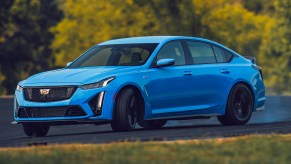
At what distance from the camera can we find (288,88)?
7975cm

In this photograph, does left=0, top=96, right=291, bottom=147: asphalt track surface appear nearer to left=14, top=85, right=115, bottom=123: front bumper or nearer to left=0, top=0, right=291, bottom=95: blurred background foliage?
left=14, top=85, right=115, bottom=123: front bumper

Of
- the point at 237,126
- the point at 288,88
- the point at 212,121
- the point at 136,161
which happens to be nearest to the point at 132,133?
the point at 237,126

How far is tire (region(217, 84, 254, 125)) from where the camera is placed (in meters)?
16.3

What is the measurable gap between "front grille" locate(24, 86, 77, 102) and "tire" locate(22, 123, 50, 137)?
0.57 metres

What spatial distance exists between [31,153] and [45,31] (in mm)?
72985

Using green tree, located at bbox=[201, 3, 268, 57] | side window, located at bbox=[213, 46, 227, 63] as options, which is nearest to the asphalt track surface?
side window, located at bbox=[213, 46, 227, 63]

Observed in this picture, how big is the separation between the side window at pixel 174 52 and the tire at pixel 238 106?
117cm

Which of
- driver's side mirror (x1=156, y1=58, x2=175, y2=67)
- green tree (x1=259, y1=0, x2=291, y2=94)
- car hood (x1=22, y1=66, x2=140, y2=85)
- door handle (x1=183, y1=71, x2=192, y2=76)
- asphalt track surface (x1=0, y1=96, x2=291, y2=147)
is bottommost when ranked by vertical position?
green tree (x1=259, y1=0, x2=291, y2=94)

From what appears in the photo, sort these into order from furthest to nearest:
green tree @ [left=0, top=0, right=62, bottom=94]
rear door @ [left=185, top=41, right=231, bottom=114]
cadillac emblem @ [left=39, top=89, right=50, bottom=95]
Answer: green tree @ [left=0, top=0, right=62, bottom=94] → rear door @ [left=185, top=41, right=231, bottom=114] → cadillac emblem @ [left=39, top=89, right=50, bottom=95]

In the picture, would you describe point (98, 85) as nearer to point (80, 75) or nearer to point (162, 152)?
point (80, 75)

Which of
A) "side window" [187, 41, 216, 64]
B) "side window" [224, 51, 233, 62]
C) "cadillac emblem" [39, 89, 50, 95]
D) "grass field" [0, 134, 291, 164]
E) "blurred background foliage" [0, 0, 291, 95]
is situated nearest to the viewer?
"grass field" [0, 134, 291, 164]

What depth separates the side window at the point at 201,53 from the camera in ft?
53.0

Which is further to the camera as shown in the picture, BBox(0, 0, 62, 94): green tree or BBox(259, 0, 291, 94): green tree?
BBox(259, 0, 291, 94): green tree

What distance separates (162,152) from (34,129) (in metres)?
5.27
